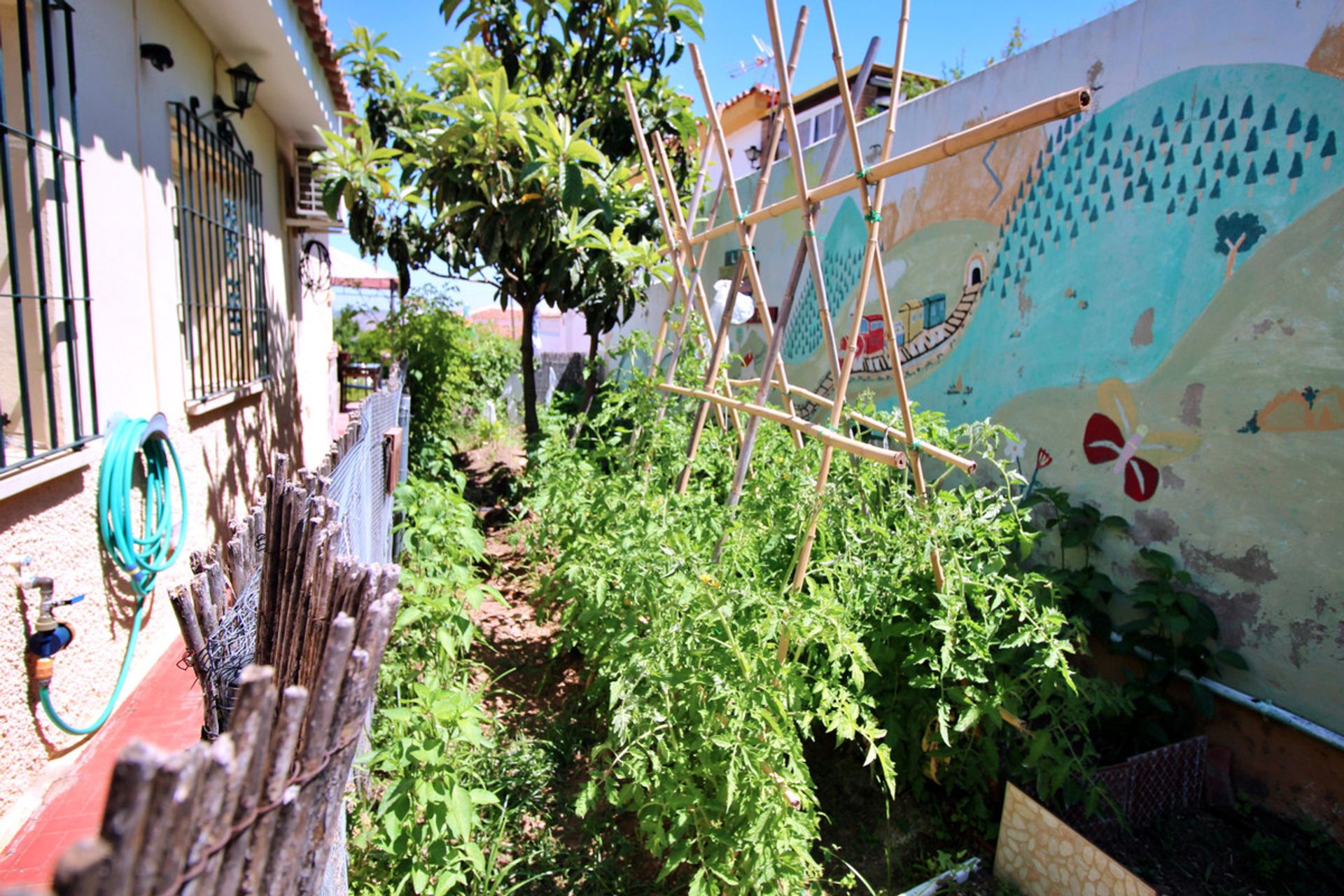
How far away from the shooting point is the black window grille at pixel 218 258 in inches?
168

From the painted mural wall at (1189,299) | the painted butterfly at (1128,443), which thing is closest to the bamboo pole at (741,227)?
the painted mural wall at (1189,299)

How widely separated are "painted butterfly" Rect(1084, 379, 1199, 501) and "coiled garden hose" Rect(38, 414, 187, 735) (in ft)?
14.8

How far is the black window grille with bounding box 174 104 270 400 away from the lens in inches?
168

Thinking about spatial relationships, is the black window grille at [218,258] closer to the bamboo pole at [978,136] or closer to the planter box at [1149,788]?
the bamboo pole at [978,136]

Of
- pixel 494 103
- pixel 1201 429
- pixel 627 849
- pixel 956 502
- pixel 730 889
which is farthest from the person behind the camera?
pixel 494 103

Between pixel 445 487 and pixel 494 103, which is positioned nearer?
pixel 445 487

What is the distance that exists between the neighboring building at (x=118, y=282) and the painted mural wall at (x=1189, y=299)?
3.23 metres

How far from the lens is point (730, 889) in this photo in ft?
7.11

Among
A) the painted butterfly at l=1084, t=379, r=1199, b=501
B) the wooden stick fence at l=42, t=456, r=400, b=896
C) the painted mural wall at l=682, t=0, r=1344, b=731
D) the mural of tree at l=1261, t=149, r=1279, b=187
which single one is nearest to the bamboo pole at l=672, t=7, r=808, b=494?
the painted mural wall at l=682, t=0, r=1344, b=731

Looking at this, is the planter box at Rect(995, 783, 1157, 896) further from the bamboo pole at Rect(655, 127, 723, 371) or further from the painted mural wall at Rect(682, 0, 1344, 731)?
the bamboo pole at Rect(655, 127, 723, 371)

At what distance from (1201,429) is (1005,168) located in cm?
195

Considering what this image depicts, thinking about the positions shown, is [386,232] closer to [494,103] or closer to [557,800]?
[494,103]

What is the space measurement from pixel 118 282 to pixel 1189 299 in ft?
16.1

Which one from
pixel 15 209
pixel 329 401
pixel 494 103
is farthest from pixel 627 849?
pixel 329 401
